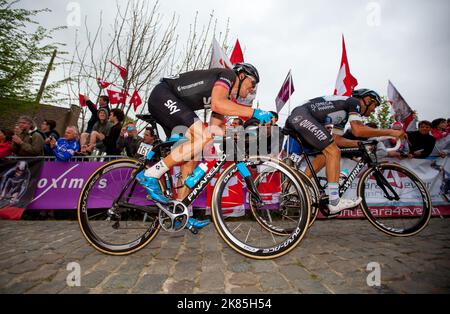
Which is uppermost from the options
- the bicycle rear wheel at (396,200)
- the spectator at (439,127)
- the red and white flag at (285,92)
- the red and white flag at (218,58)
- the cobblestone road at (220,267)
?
the red and white flag at (218,58)

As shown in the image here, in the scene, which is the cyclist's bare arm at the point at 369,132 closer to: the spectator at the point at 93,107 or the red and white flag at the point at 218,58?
the red and white flag at the point at 218,58

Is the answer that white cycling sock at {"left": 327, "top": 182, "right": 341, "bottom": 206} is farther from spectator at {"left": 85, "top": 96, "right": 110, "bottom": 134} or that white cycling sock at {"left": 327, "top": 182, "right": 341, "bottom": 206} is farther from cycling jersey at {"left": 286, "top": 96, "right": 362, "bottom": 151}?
spectator at {"left": 85, "top": 96, "right": 110, "bottom": 134}

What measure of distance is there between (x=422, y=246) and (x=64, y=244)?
490 centimetres

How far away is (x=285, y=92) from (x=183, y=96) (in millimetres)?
5932

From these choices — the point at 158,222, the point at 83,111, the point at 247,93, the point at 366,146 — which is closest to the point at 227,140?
the point at 247,93

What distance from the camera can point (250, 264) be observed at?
2504mm

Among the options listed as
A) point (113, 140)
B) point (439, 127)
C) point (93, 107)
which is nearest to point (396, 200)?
point (439, 127)

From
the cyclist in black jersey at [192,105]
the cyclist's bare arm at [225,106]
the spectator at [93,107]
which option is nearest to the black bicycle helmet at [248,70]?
the cyclist in black jersey at [192,105]

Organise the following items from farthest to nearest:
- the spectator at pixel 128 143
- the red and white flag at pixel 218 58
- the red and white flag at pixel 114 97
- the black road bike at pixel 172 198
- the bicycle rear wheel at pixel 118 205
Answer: the red and white flag at pixel 114 97, the red and white flag at pixel 218 58, the spectator at pixel 128 143, the bicycle rear wheel at pixel 118 205, the black road bike at pixel 172 198

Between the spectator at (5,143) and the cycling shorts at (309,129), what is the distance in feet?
22.1

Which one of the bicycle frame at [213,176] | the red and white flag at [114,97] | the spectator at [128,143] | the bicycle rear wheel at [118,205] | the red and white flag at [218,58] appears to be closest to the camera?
the bicycle frame at [213,176]

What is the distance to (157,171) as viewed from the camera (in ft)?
8.79

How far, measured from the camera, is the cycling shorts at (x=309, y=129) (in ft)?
11.5
